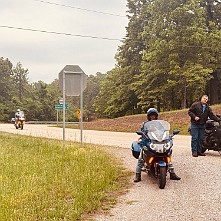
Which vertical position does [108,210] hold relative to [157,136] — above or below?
below

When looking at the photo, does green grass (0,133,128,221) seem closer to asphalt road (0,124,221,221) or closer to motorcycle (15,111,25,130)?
asphalt road (0,124,221,221)

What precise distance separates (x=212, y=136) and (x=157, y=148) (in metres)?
4.49

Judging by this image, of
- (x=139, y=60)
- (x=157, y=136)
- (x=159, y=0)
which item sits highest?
(x=159, y=0)

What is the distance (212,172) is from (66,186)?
334 centimetres

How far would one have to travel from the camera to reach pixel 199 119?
11.3 metres

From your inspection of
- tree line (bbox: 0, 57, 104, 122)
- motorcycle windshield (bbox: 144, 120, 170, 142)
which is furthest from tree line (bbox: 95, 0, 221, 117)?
tree line (bbox: 0, 57, 104, 122)

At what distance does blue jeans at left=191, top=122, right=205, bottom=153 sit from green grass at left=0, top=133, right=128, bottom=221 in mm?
2397

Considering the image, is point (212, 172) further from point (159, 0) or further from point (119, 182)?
point (159, 0)

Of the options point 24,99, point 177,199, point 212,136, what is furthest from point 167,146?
point 24,99

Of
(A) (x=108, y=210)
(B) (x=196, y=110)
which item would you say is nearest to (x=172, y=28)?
(B) (x=196, y=110)

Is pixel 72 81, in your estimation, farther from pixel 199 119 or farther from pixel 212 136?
pixel 212 136

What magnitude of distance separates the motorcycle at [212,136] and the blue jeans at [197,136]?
0.21 metres

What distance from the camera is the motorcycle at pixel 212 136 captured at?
1157cm

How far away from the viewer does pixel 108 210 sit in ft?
20.5
